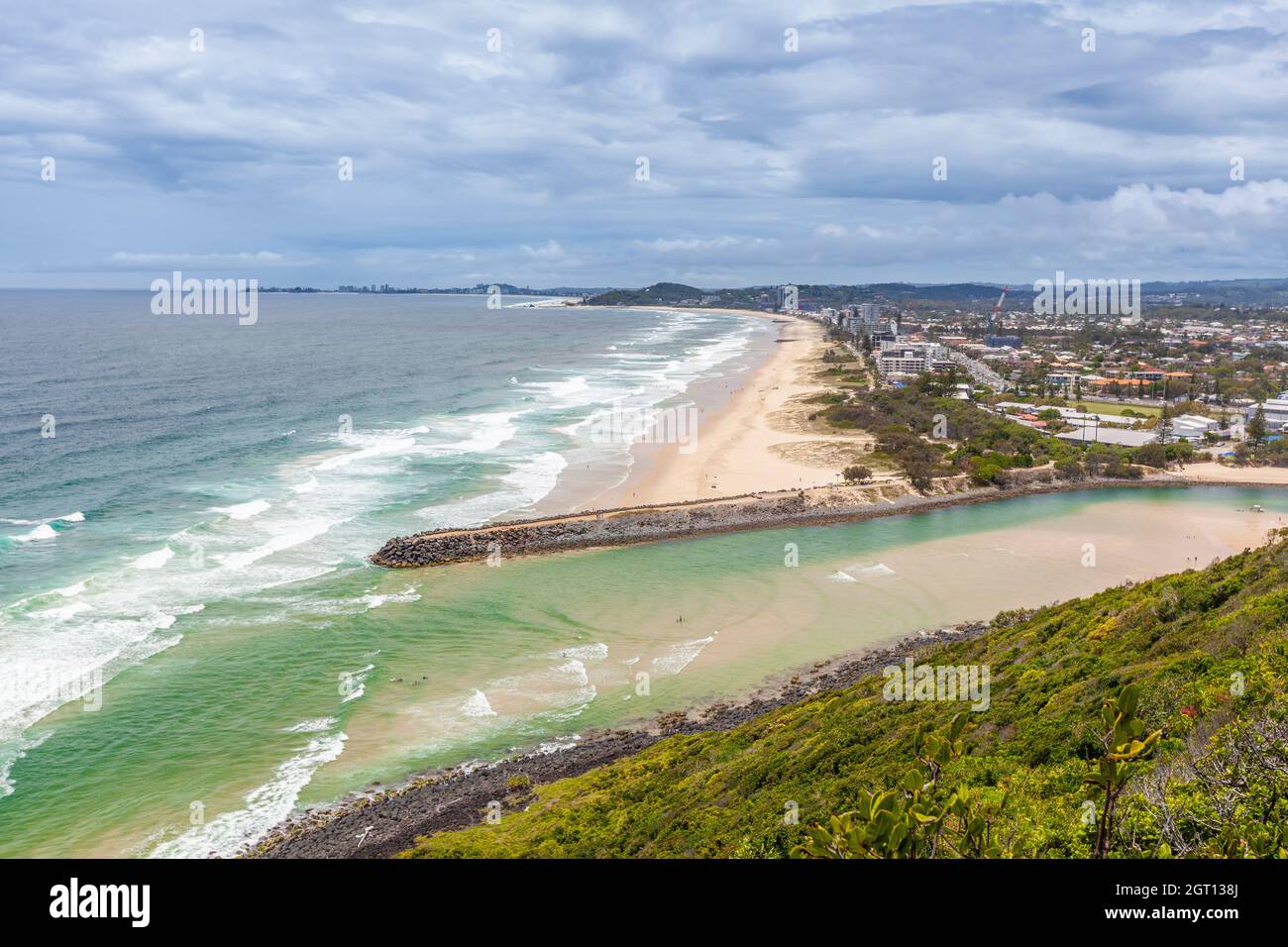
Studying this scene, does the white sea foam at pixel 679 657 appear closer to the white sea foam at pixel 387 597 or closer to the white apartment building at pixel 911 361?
the white sea foam at pixel 387 597

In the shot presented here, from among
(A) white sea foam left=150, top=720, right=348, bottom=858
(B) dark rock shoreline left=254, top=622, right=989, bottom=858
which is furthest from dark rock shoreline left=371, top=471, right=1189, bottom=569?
(B) dark rock shoreline left=254, top=622, right=989, bottom=858

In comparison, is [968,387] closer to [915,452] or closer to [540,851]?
[915,452]

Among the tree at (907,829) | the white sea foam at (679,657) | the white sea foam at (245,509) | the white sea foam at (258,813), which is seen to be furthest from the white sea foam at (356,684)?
the tree at (907,829)

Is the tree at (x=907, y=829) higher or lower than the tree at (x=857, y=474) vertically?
higher

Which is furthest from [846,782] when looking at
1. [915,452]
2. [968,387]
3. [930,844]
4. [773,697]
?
[968,387]

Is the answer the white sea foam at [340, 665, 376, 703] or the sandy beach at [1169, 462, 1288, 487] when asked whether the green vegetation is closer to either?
the sandy beach at [1169, 462, 1288, 487]
